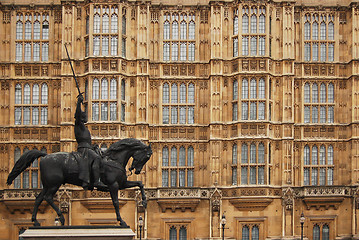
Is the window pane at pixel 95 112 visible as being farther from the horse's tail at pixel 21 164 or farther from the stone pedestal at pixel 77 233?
the stone pedestal at pixel 77 233

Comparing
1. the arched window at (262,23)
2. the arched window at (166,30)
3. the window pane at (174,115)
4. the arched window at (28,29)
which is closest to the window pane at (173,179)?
the window pane at (174,115)

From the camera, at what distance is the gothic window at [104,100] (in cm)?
5078

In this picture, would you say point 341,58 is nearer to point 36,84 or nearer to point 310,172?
point 310,172

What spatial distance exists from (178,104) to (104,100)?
512 centimetres

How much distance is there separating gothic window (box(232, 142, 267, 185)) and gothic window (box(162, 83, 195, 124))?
4.37 m

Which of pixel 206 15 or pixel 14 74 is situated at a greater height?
pixel 206 15

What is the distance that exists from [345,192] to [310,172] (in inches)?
105

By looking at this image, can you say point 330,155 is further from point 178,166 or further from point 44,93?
point 44,93

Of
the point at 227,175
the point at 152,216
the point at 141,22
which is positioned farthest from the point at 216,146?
the point at 141,22

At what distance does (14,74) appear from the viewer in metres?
52.4

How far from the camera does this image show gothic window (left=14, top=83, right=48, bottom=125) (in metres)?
52.3

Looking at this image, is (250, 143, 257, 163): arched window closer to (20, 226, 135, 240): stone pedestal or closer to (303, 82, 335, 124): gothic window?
(303, 82, 335, 124): gothic window

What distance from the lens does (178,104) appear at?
172 feet

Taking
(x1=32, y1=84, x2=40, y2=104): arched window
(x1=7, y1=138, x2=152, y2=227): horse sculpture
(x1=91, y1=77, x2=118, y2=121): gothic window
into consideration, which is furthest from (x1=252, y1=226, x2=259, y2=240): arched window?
(x1=7, y1=138, x2=152, y2=227): horse sculpture
